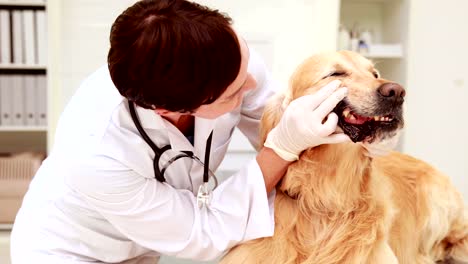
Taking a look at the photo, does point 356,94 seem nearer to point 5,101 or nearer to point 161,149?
point 161,149

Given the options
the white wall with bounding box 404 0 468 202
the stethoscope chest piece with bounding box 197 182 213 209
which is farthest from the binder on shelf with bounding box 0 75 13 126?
the white wall with bounding box 404 0 468 202

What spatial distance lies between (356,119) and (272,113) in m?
0.27

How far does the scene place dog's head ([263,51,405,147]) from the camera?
107 centimetres

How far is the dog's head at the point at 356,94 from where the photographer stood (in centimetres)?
107

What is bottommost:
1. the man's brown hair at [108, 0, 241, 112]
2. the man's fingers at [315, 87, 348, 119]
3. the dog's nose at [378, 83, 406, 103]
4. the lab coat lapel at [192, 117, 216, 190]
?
the lab coat lapel at [192, 117, 216, 190]

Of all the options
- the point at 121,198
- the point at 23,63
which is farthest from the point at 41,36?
Answer: the point at 121,198

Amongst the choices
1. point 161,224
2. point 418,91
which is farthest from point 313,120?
point 418,91

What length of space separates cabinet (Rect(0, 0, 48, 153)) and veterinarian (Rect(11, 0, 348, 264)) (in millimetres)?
1842

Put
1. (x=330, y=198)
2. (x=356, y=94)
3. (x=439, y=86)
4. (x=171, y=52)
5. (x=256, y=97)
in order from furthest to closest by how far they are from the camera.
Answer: (x=439, y=86) → (x=256, y=97) → (x=330, y=198) → (x=356, y=94) → (x=171, y=52)

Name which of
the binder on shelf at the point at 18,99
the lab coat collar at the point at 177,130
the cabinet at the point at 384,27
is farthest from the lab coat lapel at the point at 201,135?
the cabinet at the point at 384,27

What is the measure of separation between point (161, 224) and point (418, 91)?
2.76 m

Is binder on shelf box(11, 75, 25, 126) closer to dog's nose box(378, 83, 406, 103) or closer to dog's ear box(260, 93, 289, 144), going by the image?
dog's ear box(260, 93, 289, 144)

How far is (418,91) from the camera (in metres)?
3.53

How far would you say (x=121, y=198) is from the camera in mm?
1208
